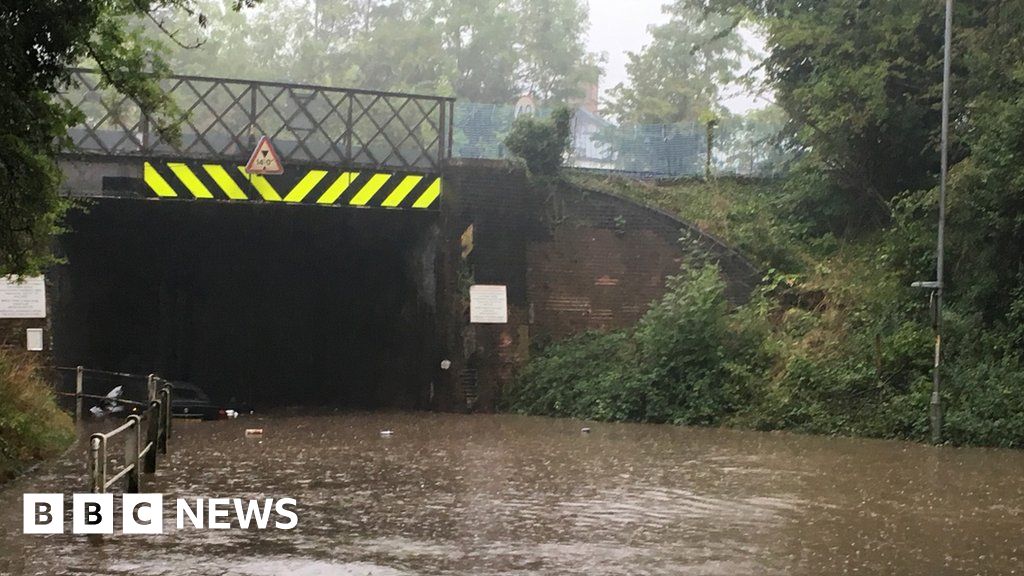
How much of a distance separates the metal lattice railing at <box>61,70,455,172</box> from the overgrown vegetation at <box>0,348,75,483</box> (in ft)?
9.82

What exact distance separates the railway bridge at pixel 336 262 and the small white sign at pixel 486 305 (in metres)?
0.07

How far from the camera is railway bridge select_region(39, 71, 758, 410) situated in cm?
2250

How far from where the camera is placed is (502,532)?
970 centimetres

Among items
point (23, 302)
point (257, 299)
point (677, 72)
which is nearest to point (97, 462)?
point (23, 302)

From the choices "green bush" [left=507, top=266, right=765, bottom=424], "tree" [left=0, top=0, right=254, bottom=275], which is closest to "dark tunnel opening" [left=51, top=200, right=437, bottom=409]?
"green bush" [left=507, top=266, right=765, bottom=424]

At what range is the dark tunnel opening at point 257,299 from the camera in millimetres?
25297

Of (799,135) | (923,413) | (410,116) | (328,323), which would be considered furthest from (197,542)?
(410,116)

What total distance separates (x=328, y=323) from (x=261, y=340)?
2197 mm

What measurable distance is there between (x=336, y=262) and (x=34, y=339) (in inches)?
362

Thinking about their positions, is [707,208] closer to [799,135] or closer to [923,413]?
[799,135]

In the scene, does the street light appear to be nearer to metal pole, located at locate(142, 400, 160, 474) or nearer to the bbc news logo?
the bbc news logo

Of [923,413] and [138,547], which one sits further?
[923,413]

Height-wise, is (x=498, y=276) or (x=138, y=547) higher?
(x=498, y=276)

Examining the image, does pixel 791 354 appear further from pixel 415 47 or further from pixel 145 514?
pixel 415 47
